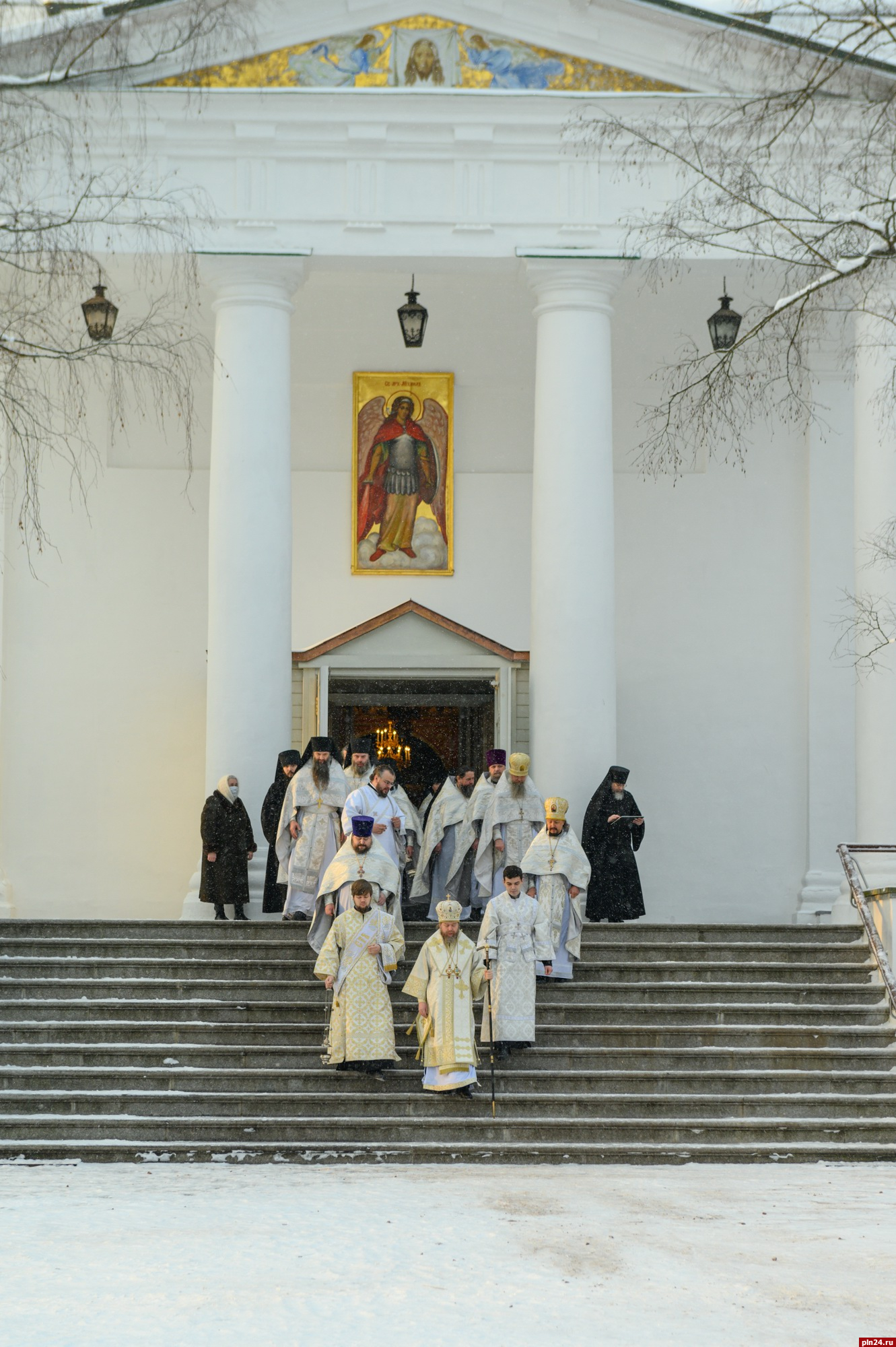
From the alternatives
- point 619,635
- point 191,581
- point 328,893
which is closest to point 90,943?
point 328,893

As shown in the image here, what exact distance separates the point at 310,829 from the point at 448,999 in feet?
8.52

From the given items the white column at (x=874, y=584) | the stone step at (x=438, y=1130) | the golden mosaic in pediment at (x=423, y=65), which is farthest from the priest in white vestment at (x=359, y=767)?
the golden mosaic in pediment at (x=423, y=65)

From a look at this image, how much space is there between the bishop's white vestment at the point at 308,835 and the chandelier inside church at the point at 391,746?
559 centimetres

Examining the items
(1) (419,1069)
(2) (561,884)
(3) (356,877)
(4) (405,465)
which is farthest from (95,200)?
(1) (419,1069)

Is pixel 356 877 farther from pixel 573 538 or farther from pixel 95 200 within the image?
pixel 95 200

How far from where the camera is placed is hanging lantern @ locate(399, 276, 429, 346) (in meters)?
15.9

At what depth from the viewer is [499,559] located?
61.7 feet

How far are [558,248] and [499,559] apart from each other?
422cm

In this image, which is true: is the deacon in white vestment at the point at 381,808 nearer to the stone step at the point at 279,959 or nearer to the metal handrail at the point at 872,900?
the stone step at the point at 279,959

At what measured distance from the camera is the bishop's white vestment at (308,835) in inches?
529

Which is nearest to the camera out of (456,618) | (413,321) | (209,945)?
(209,945)

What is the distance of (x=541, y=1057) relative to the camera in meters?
11.7

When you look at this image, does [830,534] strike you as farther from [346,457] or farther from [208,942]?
[208,942]

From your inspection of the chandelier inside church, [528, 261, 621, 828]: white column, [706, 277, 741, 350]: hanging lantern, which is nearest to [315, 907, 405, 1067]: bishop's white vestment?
[528, 261, 621, 828]: white column
